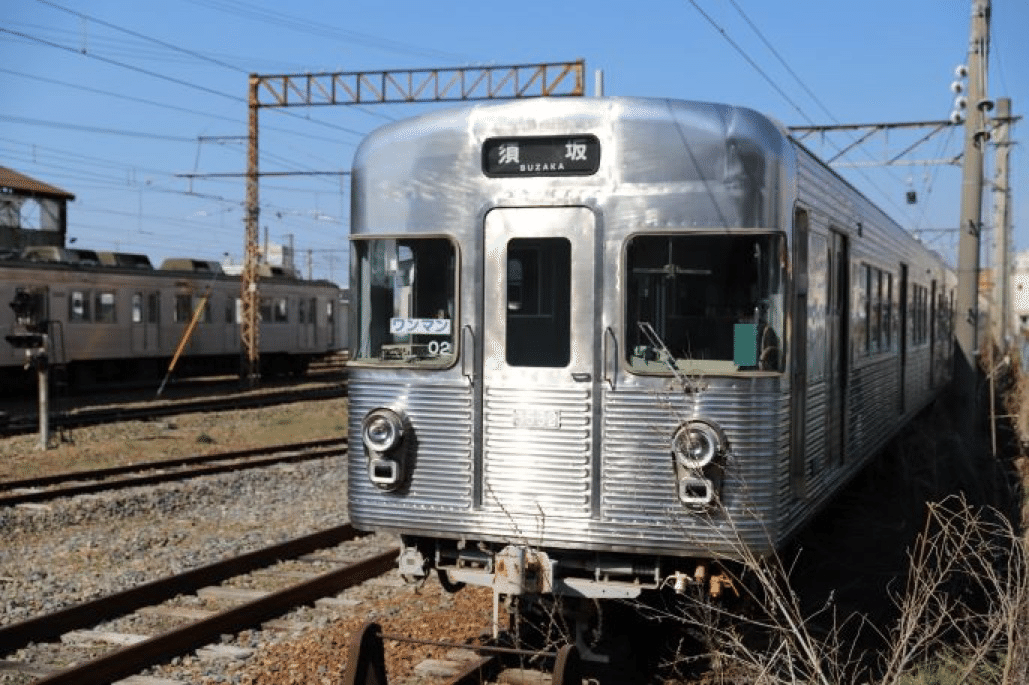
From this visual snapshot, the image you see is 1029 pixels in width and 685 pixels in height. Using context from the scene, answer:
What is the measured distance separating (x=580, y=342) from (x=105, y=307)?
26.4 meters

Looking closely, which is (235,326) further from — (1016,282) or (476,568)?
(476,568)

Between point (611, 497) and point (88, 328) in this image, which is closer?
point (611, 497)

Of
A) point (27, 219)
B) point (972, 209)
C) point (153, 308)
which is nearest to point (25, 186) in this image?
point (27, 219)

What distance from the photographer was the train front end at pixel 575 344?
591 centimetres

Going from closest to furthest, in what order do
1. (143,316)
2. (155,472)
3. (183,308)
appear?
(155,472) → (143,316) → (183,308)

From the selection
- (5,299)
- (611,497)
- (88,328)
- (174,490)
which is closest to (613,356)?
(611,497)

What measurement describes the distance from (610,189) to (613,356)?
0.86 metres

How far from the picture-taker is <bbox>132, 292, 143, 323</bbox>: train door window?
1233 inches

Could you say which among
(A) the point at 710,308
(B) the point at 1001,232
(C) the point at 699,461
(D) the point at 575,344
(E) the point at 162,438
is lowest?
(E) the point at 162,438

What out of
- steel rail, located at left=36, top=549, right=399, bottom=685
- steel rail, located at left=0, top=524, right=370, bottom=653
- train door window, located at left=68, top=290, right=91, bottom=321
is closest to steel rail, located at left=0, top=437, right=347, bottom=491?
steel rail, located at left=0, top=524, right=370, bottom=653

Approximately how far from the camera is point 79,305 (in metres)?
29.0

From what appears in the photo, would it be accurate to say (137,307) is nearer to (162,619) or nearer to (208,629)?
(162,619)

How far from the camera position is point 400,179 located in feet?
21.3

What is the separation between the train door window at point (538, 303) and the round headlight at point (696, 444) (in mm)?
727
